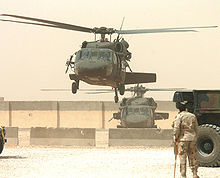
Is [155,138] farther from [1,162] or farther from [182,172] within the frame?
[182,172]

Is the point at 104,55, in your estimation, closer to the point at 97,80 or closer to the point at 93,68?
the point at 93,68

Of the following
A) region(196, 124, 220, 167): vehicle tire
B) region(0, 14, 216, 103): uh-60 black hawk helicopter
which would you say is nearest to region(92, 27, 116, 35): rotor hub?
region(0, 14, 216, 103): uh-60 black hawk helicopter

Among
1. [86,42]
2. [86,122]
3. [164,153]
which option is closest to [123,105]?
[86,42]

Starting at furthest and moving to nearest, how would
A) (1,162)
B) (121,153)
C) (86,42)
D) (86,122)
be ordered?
(86,122) → (86,42) → (121,153) → (1,162)

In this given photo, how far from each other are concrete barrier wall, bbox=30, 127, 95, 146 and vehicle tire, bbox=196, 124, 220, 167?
9.64 metres

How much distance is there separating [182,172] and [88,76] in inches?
779

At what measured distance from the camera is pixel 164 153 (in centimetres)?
2367

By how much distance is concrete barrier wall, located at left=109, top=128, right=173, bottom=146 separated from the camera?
2698cm

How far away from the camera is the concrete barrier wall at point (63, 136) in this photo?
2753 centimetres

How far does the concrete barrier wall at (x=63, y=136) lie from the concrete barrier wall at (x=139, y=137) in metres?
1.03

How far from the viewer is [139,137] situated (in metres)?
27.2

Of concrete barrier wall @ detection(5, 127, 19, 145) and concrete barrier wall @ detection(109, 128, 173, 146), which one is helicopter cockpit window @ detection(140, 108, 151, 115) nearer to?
concrete barrier wall @ detection(109, 128, 173, 146)

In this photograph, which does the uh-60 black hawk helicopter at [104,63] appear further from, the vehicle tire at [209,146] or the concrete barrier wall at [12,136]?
the vehicle tire at [209,146]

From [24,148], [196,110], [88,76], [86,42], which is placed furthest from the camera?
[86,42]
